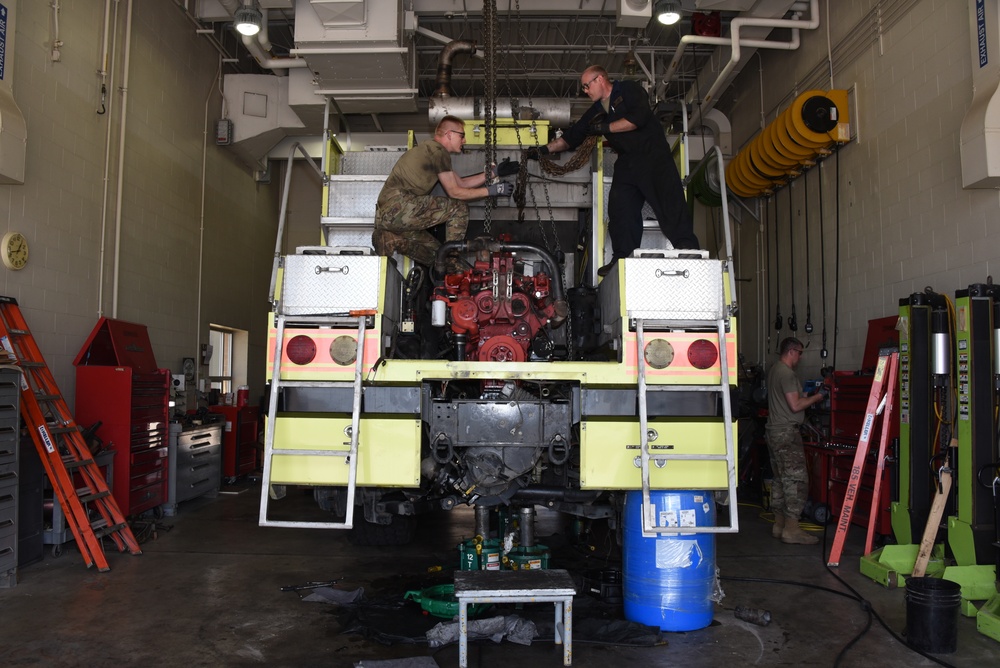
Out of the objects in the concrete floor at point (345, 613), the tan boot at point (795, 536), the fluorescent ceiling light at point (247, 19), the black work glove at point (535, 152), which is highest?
the fluorescent ceiling light at point (247, 19)

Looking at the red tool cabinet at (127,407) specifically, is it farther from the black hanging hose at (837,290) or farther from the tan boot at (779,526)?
the black hanging hose at (837,290)

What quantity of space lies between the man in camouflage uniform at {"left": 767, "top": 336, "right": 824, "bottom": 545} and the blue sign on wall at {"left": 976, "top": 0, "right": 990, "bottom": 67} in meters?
2.78

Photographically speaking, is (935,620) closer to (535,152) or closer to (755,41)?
(535,152)

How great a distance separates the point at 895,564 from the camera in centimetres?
517

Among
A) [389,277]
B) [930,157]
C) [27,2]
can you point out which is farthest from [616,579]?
[27,2]

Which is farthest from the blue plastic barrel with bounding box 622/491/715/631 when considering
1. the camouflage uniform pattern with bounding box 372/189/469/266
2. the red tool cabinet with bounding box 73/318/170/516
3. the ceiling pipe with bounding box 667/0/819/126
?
the ceiling pipe with bounding box 667/0/819/126

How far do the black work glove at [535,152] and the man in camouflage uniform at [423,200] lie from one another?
0.64 meters

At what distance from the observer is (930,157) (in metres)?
6.49

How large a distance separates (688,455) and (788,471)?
11.0ft

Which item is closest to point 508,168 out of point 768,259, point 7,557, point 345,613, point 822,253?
point 345,613

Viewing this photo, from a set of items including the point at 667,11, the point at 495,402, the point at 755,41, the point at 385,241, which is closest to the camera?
the point at 495,402

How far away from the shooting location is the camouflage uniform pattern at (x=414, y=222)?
16.7 ft

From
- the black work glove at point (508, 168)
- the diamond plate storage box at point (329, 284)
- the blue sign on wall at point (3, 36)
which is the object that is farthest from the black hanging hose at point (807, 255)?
the blue sign on wall at point (3, 36)

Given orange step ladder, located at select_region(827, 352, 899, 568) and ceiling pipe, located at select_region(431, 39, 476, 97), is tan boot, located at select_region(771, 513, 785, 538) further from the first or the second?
ceiling pipe, located at select_region(431, 39, 476, 97)
